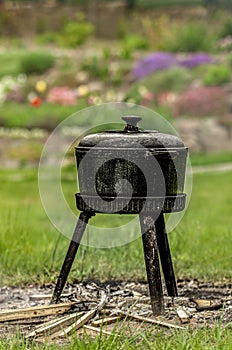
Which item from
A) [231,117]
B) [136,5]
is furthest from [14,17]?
[231,117]

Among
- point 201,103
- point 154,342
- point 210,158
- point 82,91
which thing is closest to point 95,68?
point 82,91

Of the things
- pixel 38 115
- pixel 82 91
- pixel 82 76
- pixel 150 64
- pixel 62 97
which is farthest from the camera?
pixel 82 76

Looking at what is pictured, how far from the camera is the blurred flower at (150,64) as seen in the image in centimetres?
1717

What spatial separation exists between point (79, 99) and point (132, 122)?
37.0 feet

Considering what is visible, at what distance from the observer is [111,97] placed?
49.0ft

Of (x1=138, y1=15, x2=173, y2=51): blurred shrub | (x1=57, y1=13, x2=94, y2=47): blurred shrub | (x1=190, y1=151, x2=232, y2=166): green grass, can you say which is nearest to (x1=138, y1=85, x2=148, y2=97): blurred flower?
(x1=190, y1=151, x2=232, y2=166): green grass

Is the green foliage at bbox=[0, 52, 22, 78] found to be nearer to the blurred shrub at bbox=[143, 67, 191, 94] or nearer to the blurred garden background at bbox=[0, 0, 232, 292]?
the blurred garden background at bbox=[0, 0, 232, 292]

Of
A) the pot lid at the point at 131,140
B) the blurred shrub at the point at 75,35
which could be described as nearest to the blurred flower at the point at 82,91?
the blurred shrub at the point at 75,35

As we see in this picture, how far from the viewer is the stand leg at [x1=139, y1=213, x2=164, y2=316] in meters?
4.74

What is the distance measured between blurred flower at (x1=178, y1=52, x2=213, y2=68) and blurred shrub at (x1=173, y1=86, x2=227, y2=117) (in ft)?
6.75

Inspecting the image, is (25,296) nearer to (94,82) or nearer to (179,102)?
(179,102)

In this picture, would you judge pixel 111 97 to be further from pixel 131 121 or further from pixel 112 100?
pixel 131 121

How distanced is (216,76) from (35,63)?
414cm

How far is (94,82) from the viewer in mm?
17422
